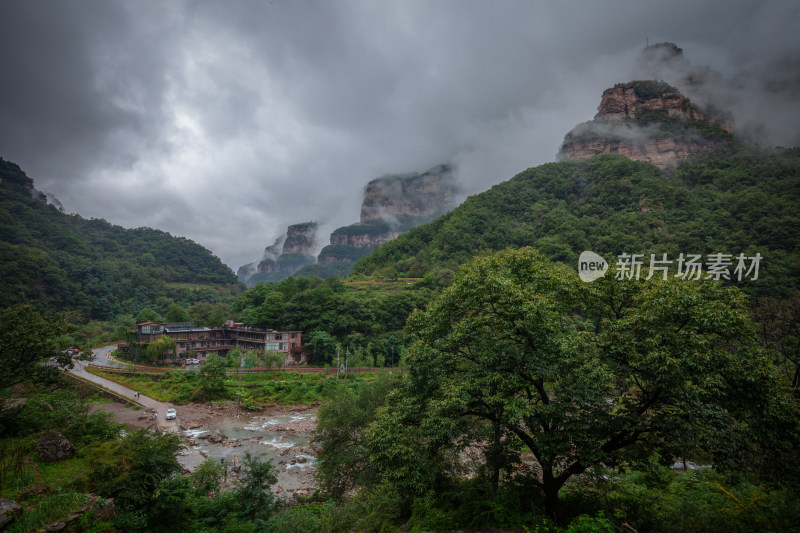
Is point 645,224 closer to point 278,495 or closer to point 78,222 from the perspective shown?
point 278,495

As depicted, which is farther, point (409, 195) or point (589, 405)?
point (409, 195)

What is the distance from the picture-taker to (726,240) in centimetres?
4603

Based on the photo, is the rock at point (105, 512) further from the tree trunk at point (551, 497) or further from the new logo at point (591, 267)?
the new logo at point (591, 267)

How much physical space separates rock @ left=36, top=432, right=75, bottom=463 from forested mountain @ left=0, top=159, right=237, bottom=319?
58.8 m

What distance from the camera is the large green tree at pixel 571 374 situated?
20.5 feet

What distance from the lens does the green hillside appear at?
146 ft

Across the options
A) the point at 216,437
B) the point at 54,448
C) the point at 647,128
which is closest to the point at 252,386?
the point at 216,437

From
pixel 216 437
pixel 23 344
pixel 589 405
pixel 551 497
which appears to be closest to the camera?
pixel 589 405

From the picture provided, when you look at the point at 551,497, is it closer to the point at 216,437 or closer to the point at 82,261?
the point at 216,437

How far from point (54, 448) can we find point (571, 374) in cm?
1579

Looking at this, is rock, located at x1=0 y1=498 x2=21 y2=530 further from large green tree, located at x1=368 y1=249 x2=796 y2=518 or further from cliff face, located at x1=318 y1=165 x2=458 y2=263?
cliff face, located at x1=318 y1=165 x2=458 y2=263

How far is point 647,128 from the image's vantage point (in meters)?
91.0

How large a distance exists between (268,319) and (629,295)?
49.6m

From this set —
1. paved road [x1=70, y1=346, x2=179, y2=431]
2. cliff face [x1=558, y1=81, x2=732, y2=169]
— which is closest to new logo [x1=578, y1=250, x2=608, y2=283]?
paved road [x1=70, y1=346, x2=179, y2=431]
